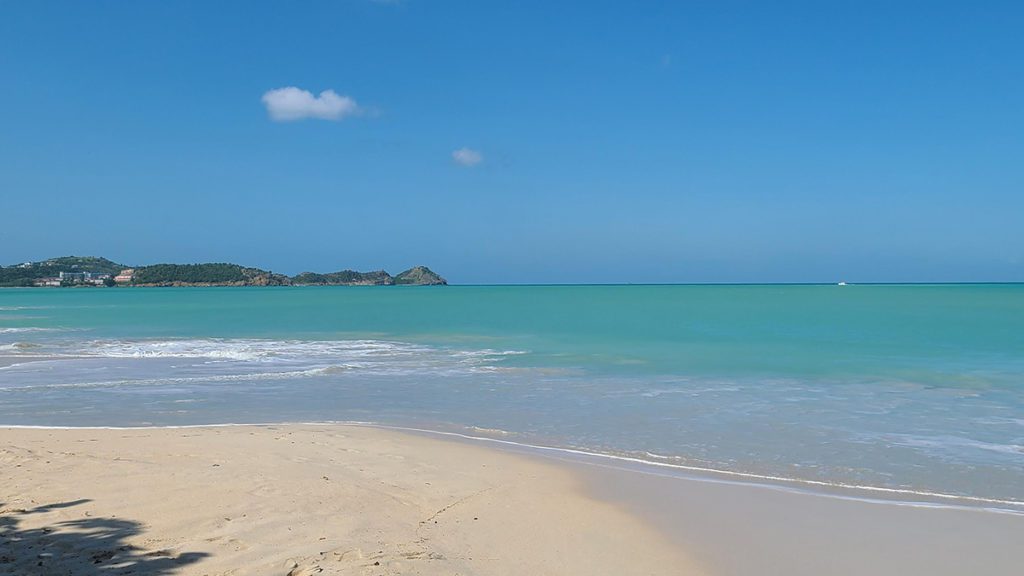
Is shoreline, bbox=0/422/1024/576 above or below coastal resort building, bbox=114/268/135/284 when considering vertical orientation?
below

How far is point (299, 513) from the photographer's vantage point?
20.5ft

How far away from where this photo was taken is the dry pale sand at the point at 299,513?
200 inches

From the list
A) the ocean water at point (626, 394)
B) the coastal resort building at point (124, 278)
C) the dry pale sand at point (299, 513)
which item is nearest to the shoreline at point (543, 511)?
the dry pale sand at point (299, 513)

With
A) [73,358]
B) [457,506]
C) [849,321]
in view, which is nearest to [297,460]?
[457,506]

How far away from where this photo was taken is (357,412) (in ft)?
40.8

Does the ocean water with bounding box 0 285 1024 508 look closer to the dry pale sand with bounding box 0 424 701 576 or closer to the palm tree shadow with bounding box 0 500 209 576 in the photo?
the dry pale sand with bounding box 0 424 701 576

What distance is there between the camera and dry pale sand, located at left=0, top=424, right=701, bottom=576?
5.09 m

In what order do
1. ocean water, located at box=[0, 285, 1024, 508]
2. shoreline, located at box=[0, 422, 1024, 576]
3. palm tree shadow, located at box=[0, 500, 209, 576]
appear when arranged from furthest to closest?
ocean water, located at box=[0, 285, 1024, 508] → shoreline, located at box=[0, 422, 1024, 576] → palm tree shadow, located at box=[0, 500, 209, 576]

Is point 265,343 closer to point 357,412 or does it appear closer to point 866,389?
point 357,412

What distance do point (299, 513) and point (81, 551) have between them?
5.50 feet

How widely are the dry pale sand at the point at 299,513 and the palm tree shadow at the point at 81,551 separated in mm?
14

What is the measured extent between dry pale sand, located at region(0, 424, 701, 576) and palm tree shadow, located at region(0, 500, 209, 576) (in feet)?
0.04

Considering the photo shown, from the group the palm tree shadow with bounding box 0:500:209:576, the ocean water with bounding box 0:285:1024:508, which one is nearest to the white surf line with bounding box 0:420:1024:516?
the ocean water with bounding box 0:285:1024:508

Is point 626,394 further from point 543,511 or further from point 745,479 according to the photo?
point 543,511
